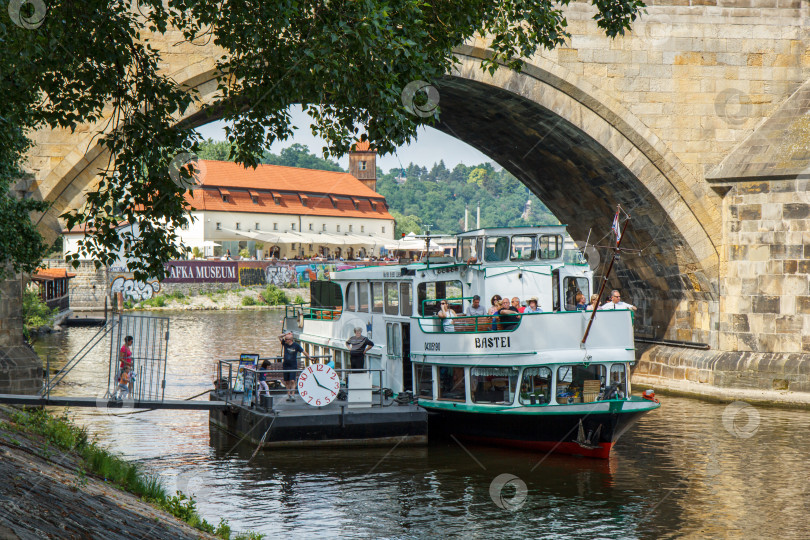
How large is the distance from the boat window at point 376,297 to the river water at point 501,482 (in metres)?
3.51

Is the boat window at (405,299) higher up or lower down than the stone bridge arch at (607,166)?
lower down

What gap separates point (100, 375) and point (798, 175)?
19751 mm

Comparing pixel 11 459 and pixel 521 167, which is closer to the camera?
pixel 11 459

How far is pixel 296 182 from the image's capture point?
300 ft

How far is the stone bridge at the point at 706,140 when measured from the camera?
70.0ft

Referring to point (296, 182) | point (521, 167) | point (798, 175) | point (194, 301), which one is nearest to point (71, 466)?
point (798, 175)

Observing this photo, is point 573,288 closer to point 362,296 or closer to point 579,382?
point 579,382

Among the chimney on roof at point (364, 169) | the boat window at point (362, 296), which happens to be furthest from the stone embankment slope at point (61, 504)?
the chimney on roof at point (364, 169)

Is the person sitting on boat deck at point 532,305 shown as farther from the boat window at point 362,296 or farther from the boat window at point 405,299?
the boat window at point 362,296

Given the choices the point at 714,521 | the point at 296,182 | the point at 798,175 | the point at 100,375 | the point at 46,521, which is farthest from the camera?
the point at 296,182

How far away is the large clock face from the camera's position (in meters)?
15.3

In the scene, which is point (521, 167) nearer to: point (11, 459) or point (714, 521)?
point (714, 521)

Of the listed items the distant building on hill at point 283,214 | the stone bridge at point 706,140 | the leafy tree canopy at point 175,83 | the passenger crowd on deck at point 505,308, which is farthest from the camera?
the distant building on hill at point 283,214

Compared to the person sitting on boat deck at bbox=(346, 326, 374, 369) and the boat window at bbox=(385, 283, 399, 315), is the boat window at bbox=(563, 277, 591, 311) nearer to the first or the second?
the boat window at bbox=(385, 283, 399, 315)
